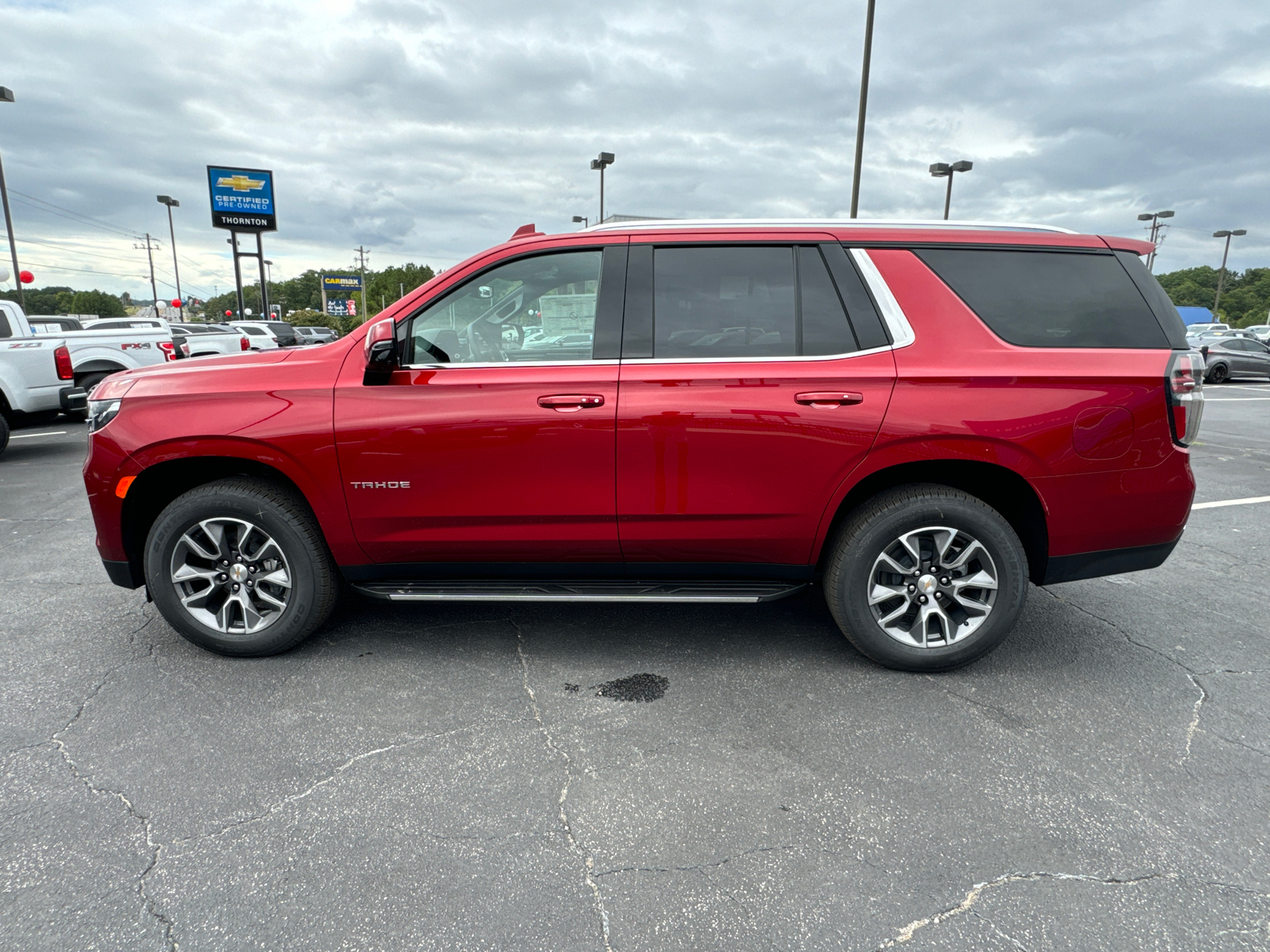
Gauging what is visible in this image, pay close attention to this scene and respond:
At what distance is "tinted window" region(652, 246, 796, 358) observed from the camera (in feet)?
10.5

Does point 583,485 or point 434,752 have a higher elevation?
point 583,485

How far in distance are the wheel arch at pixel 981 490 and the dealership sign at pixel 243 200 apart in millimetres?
43744

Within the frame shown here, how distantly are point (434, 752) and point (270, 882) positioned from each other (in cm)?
71

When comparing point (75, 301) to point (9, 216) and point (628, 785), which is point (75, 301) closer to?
point (9, 216)

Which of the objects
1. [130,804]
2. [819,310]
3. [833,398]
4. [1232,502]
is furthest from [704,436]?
[1232,502]

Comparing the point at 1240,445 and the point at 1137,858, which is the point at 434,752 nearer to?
the point at 1137,858

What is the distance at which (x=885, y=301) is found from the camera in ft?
10.6

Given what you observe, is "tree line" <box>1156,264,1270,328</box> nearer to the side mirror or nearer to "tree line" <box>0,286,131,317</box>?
the side mirror

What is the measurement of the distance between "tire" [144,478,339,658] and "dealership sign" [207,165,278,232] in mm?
42474

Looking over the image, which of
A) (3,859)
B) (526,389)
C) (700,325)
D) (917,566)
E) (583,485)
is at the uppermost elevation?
(700,325)

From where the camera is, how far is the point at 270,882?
2.12 m

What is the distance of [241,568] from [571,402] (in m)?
1.67

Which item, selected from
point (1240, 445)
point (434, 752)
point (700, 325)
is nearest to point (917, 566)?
point (700, 325)

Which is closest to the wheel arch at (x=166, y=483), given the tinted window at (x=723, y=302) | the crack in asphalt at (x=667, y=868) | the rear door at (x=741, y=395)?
the rear door at (x=741, y=395)
